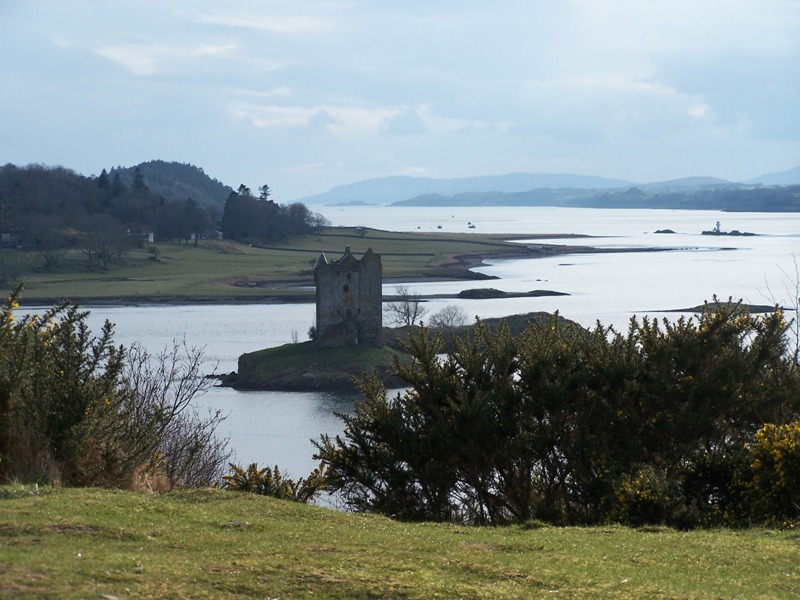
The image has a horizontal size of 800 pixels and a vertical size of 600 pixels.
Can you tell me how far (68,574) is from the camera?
598 centimetres

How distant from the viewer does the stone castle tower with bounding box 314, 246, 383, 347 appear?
185ft

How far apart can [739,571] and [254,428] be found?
115ft

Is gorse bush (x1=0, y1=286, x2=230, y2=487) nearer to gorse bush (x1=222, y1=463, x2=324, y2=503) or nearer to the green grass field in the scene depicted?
gorse bush (x1=222, y1=463, x2=324, y2=503)

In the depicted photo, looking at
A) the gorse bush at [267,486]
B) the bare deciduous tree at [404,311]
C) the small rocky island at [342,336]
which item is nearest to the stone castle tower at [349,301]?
A: the small rocky island at [342,336]

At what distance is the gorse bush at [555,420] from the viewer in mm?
12914

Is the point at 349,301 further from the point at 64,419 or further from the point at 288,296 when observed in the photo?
the point at 64,419

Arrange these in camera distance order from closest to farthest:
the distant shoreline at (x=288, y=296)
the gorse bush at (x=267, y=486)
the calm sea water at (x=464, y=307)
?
the gorse bush at (x=267, y=486) < the calm sea water at (x=464, y=307) < the distant shoreline at (x=288, y=296)

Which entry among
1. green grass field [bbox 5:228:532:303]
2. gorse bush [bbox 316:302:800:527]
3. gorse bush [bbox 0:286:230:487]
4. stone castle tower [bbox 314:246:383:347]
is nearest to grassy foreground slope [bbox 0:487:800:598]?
gorse bush [bbox 0:286:230:487]

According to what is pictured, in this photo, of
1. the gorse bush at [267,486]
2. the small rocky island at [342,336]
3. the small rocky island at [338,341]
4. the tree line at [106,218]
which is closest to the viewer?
the gorse bush at [267,486]

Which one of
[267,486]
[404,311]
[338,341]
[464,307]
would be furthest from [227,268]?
[267,486]

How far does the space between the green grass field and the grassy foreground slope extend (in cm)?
7277

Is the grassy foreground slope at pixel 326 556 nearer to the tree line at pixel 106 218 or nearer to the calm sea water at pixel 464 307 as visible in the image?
the calm sea water at pixel 464 307

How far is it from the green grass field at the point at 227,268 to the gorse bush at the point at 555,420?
68445 millimetres

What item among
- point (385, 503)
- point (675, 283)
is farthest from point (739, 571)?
point (675, 283)
